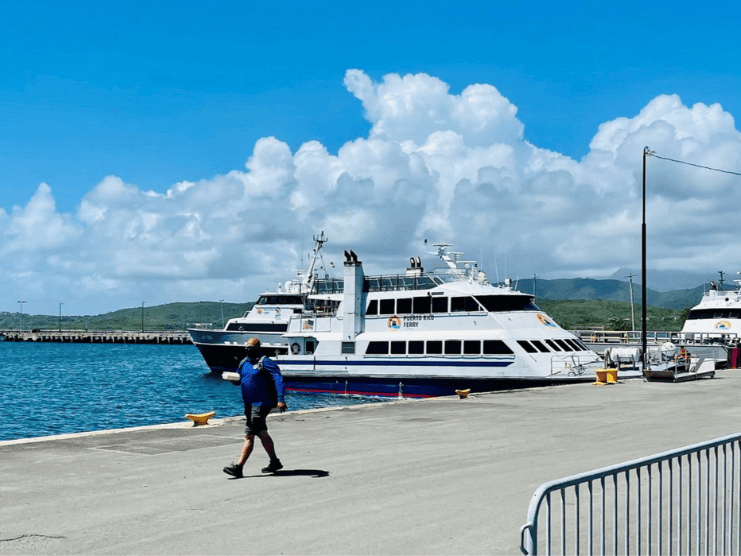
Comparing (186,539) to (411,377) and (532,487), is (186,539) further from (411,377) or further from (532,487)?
(411,377)

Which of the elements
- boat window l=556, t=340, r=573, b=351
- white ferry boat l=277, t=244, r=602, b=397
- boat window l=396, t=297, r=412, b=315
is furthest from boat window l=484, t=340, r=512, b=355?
boat window l=396, t=297, r=412, b=315

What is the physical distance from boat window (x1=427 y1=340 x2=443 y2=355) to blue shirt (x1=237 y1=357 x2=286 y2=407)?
2194 cm

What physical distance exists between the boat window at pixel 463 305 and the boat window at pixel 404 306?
6.41ft

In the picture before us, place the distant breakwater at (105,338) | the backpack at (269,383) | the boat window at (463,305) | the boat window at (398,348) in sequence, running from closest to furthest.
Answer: the backpack at (269,383) → the boat window at (463,305) → the boat window at (398,348) → the distant breakwater at (105,338)

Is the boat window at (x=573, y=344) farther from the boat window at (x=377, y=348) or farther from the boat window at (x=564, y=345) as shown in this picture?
the boat window at (x=377, y=348)

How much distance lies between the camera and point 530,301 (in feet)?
107

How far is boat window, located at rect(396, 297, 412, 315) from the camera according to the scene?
109 feet

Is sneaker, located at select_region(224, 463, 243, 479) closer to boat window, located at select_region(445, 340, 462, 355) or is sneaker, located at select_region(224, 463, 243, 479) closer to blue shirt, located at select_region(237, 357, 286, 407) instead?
blue shirt, located at select_region(237, 357, 286, 407)

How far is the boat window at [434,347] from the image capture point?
3159cm

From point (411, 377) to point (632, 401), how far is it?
11.8 m

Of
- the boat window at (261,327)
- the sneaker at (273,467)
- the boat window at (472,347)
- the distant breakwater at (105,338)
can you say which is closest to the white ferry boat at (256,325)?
the boat window at (261,327)

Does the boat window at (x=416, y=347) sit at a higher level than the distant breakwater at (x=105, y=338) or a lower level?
higher

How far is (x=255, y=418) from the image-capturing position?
982 cm

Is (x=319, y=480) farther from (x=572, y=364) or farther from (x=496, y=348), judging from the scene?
(x=572, y=364)
